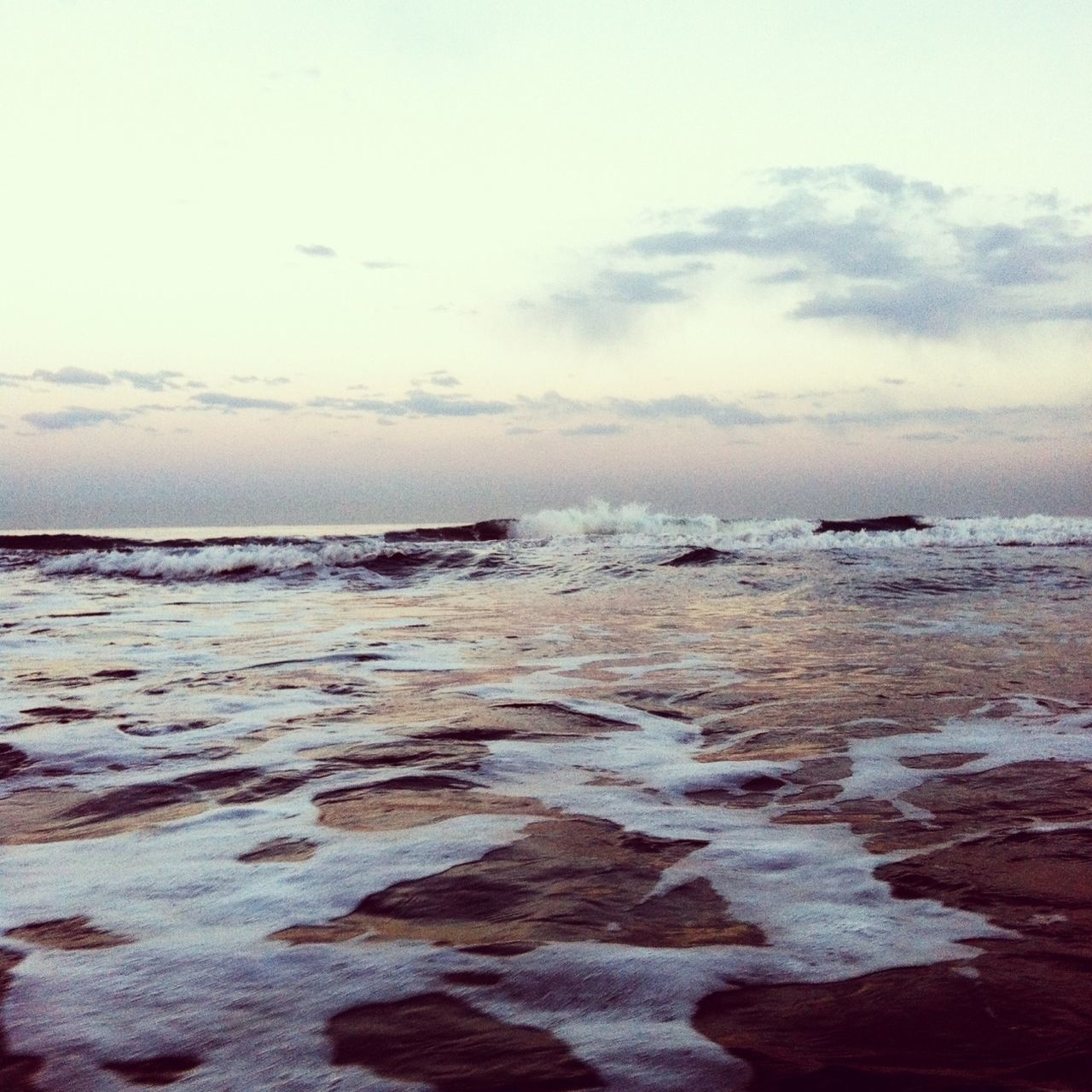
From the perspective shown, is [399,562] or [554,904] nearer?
[554,904]

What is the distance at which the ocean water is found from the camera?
1.55 meters

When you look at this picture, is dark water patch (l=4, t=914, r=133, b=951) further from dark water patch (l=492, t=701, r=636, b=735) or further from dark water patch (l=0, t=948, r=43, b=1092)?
dark water patch (l=492, t=701, r=636, b=735)

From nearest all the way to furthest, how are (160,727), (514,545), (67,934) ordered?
(67,934) < (160,727) < (514,545)

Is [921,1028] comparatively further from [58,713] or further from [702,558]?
[702,558]

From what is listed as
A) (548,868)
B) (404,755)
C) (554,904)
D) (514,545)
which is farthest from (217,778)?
(514,545)

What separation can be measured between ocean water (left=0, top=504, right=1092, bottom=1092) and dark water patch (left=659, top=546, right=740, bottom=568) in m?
8.40

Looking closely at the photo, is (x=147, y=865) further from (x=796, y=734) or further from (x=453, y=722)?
(x=796, y=734)

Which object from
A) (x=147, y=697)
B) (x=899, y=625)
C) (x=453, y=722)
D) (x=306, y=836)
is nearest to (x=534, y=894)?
(x=306, y=836)

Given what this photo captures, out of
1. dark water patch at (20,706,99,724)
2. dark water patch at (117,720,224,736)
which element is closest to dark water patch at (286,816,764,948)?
dark water patch at (117,720,224,736)

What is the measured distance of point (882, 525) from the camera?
27.1 meters

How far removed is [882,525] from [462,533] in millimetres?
12531

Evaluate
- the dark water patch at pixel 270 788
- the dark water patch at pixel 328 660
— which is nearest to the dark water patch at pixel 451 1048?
the dark water patch at pixel 270 788

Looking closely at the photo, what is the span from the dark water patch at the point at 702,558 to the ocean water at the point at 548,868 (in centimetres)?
840

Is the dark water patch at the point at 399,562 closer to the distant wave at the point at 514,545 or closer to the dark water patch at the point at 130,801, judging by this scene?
the distant wave at the point at 514,545
